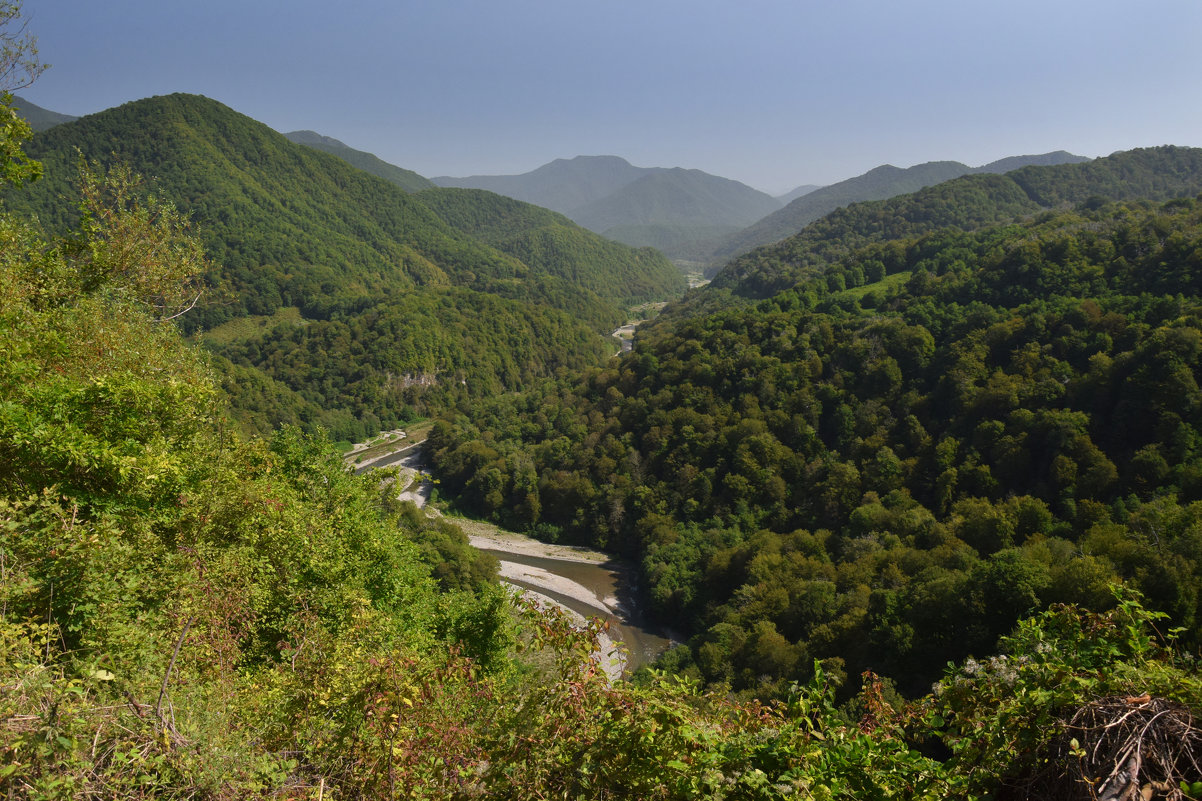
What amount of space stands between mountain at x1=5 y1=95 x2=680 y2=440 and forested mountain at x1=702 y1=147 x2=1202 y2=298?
170ft

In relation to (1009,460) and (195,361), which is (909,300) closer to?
(1009,460)

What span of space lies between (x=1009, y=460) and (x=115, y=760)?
51070 mm

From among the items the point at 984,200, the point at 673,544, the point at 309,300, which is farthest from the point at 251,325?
the point at 984,200

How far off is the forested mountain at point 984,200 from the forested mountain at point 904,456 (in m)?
43.9

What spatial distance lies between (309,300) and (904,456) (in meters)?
138

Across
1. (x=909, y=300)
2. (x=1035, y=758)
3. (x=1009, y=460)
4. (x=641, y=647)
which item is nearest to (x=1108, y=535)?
(x=1009, y=460)

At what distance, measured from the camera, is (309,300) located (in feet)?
464

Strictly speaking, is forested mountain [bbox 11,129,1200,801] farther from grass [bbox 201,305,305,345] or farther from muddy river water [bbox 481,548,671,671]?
grass [bbox 201,305,305,345]

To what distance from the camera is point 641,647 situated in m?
45.1

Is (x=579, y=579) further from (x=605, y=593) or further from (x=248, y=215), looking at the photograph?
(x=248, y=215)

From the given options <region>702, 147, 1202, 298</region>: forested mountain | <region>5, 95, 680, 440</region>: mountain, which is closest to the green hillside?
<region>5, 95, 680, 440</region>: mountain

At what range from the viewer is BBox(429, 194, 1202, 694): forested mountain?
29.9 meters

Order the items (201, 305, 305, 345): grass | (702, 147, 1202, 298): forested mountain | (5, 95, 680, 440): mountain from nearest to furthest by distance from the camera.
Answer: (5, 95, 680, 440): mountain, (702, 147, 1202, 298): forested mountain, (201, 305, 305, 345): grass

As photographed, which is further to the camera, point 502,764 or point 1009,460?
point 1009,460
